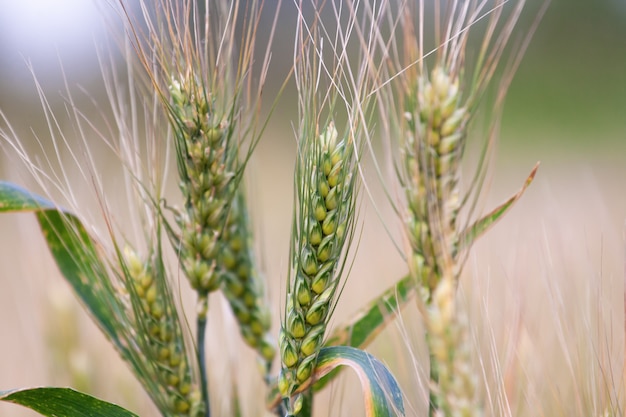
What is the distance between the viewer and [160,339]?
0.46 metres

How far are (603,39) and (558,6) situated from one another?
448 millimetres

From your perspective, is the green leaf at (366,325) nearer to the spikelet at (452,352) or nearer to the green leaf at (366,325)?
the green leaf at (366,325)

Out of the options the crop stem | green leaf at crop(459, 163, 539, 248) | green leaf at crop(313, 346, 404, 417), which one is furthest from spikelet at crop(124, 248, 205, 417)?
green leaf at crop(459, 163, 539, 248)

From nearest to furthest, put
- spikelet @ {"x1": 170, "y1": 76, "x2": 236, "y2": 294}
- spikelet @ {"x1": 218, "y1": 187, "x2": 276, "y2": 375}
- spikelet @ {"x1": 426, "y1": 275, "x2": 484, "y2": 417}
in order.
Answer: spikelet @ {"x1": 426, "y1": 275, "x2": 484, "y2": 417} → spikelet @ {"x1": 170, "y1": 76, "x2": 236, "y2": 294} → spikelet @ {"x1": 218, "y1": 187, "x2": 276, "y2": 375}

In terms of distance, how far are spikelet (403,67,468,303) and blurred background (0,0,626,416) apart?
0.10 ft

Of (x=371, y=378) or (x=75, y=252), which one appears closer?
(x=371, y=378)

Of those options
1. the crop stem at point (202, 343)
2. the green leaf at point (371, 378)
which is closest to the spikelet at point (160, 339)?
the crop stem at point (202, 343)

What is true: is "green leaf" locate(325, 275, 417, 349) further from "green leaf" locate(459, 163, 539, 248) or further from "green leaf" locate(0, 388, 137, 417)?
"green leaf" locate(0, 388, 137, 417)

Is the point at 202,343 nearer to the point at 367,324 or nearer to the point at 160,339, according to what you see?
the point at 160,339

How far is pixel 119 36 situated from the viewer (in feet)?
1.80

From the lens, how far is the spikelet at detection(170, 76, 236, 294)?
0.44 metres

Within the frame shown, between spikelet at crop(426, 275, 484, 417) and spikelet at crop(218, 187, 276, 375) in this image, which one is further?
spikelet at crop(218, 187, 276, 375)

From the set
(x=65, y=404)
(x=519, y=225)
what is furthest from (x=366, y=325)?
(x=519, y=225)

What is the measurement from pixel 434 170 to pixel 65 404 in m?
0.29
